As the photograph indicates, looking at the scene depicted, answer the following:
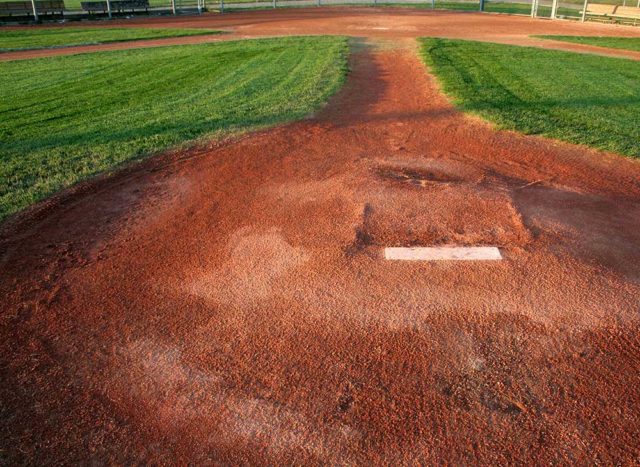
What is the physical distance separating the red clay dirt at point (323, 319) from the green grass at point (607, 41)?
15110 millimetres

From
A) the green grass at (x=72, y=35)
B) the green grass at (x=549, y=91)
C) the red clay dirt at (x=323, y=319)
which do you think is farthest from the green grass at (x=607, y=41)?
the green grass at (x=72, y=35)

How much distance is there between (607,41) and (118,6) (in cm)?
2923

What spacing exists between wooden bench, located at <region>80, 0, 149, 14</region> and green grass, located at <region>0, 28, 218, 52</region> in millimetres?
6480

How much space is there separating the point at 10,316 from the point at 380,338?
3.17m

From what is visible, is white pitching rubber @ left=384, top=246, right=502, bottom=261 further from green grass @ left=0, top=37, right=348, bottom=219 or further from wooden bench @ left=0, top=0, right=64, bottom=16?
wooden bench @ left=0, top=0, right=64, bottom=16

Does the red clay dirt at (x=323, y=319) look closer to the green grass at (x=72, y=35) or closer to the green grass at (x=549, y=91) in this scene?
the green grass at (x=549, y=91)

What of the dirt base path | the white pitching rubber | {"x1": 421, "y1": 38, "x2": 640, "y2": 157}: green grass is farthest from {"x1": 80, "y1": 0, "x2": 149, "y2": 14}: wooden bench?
the white pitching rubber

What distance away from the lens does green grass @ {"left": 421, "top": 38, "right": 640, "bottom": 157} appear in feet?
29.6

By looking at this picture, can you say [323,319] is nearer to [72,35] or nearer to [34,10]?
[72,35]

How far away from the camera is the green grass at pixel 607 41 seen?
19250 mm

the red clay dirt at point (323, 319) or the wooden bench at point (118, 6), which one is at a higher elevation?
the wooden bench at point (118, 6)

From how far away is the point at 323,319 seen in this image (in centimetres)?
423

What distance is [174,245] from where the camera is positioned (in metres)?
5.41

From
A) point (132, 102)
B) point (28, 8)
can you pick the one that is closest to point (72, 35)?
point (28, 8)
